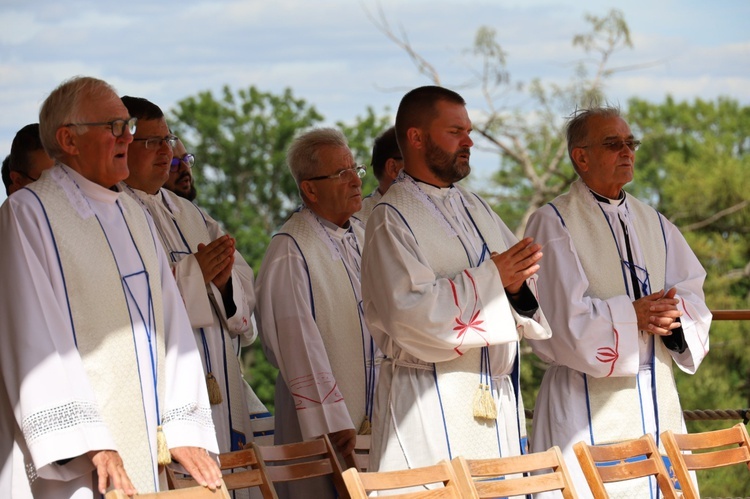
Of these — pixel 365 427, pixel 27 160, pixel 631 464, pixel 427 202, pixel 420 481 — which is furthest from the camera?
pixel 365 427

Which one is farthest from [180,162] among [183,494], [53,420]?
[183,494]

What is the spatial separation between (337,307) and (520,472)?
177 centimetres

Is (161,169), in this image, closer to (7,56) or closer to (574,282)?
(574,282)

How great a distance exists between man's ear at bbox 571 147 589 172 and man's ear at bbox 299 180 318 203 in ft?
3.82

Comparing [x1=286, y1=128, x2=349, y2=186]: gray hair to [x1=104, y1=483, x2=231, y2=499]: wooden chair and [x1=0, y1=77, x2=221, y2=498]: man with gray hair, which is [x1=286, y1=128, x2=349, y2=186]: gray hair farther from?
[x1=104, y1=483, x2=231, y2=499]: wooden chair

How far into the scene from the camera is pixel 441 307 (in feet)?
13.1

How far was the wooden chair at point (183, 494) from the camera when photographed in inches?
112

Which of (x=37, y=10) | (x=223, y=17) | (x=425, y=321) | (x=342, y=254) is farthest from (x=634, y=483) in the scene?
(x=223, y=17)

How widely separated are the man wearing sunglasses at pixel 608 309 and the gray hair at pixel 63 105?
6.87 ft

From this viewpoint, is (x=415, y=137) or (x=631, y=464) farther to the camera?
(x=415, y=137)

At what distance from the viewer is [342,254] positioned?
17.3 feet

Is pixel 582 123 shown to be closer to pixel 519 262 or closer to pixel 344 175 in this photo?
pixel 344 175

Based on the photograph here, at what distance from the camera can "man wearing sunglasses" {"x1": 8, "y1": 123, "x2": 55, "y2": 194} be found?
4.81 metres

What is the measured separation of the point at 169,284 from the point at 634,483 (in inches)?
83.3
